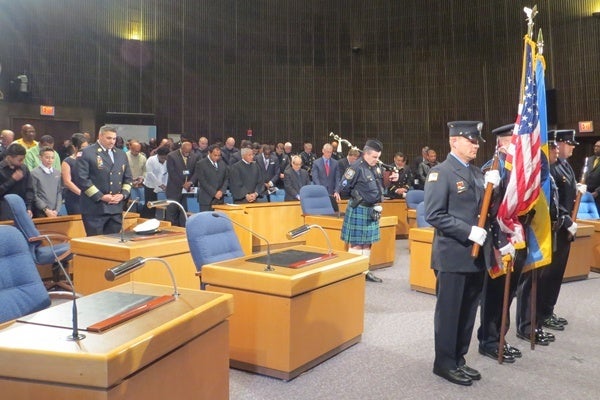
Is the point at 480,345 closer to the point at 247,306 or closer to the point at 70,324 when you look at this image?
the point at 247,306

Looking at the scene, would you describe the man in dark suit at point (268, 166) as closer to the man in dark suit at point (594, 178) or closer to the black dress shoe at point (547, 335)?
the man in dark suit at point (594, 178)

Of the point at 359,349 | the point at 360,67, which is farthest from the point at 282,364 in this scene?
the point at 360,67

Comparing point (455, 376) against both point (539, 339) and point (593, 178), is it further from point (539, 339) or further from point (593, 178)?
point (593, 178)

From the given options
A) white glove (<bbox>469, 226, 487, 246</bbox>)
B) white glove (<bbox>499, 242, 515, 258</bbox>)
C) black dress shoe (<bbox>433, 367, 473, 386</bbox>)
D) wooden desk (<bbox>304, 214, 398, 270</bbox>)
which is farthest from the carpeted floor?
wooden desk (<bbox>304, 214, 398, 270</bbox>)

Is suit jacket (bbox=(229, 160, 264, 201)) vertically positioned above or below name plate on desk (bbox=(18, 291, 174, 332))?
above

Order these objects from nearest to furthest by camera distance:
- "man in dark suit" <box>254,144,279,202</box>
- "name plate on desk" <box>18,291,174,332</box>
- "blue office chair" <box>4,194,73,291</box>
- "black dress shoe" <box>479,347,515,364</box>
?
1. "name plate on desk" <box>18,291,174,332</box>
2. "black dress shoe" <box>479,347,515,364</box>
3. "blue office chair" <box>4,194,73,291</box>
4. "man in dark suit" <box>254,144,279,202</box>

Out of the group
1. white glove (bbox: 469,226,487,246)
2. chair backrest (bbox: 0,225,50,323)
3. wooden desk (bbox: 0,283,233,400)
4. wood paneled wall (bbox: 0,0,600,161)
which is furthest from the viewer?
wood paneled wall (bbox: 0,0,600,161)

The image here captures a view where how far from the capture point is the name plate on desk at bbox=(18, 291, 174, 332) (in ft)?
6.39

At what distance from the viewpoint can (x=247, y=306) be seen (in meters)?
3.02

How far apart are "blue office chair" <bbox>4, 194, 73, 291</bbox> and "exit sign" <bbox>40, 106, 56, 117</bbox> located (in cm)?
655

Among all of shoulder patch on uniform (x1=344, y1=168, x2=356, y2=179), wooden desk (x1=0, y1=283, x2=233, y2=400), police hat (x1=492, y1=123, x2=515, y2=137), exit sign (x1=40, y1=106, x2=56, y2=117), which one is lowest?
wooden desk (x1=0, y1=283, x2=233, y2=400)

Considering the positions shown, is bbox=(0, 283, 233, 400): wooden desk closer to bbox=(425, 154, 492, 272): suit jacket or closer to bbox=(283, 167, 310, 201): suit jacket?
bbox=(425, 154, 492, 272): suit jacket

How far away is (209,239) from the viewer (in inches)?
139

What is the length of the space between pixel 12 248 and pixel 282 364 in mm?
1536
